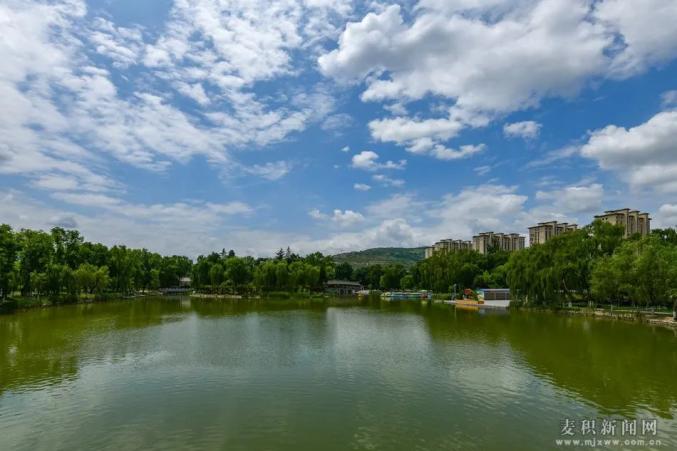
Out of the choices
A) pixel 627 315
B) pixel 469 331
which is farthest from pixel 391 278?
pixel 469 331

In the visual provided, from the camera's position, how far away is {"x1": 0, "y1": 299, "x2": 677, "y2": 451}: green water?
A: 36.0 ft

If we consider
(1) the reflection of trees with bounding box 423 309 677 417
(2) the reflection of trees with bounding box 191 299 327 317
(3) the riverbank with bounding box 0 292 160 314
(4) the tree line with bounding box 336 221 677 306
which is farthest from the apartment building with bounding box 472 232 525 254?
(3) the riverbank with bounding box 0 292 160 314

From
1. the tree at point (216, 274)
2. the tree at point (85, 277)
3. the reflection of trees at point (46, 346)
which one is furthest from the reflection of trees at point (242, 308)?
the tree at point (216, 274)

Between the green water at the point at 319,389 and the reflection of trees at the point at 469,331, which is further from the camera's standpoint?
the reflection of trees at the point at 469,331

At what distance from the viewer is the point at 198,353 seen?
854 inches

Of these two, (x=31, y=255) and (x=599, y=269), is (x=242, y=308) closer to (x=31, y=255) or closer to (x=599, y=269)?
(x=31, y=255)

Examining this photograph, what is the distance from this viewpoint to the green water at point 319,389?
11.0m

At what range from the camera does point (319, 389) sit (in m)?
15.2

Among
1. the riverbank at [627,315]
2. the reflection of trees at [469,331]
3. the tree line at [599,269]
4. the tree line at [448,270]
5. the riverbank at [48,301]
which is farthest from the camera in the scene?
the riverbank at [48,301]

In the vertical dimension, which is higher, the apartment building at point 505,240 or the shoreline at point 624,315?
the apartment building at point 505,240

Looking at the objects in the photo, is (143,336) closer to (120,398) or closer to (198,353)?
(198,353)

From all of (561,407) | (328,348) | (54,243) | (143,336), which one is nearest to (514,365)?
(561,407)

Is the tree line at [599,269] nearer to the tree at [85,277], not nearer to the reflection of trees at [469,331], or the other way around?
the reflection of trees at [469,331]

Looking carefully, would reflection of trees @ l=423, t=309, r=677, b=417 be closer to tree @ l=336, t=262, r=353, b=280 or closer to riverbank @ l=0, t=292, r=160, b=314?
riverbank @ l=0, t=292, r=160, b=314
